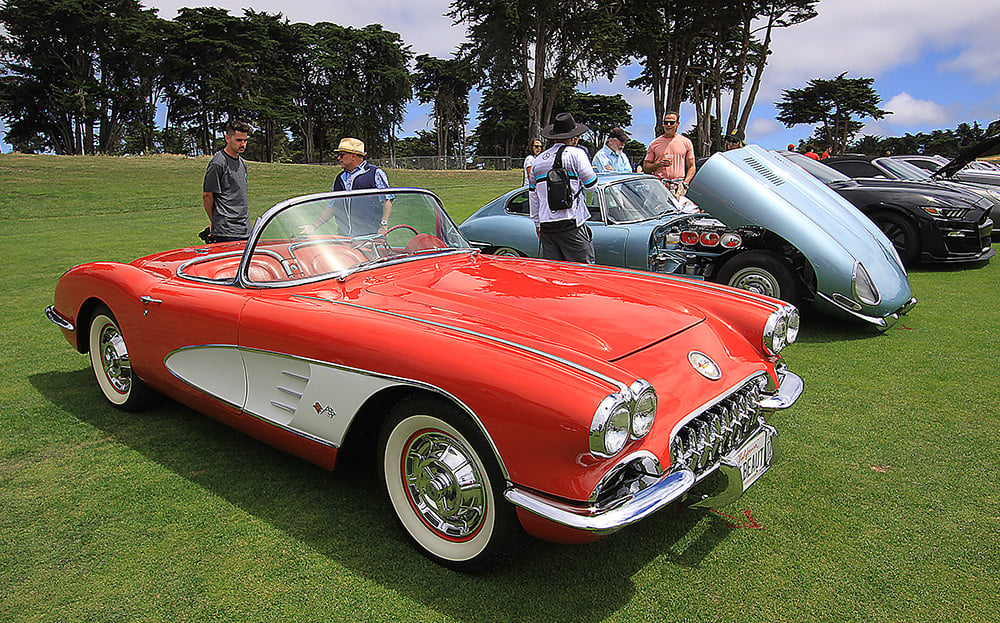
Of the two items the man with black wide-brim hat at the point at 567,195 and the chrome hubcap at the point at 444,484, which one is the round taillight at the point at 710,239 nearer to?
the man with black wide-brim hat at the point at 567,195

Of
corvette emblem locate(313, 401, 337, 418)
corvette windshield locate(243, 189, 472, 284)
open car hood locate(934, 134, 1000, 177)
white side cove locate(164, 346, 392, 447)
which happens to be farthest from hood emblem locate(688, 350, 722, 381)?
open car hood locate(934, 134, 1000, 177)

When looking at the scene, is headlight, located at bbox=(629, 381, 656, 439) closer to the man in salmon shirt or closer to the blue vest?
the blue vest

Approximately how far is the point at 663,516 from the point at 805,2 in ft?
106

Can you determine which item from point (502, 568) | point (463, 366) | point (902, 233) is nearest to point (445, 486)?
point (502, 568)

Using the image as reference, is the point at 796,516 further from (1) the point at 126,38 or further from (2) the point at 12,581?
(1) the point at 126,38

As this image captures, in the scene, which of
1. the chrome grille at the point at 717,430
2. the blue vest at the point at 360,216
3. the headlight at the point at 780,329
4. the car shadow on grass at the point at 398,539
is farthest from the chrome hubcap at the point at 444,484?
the headlight at the point at 780,329

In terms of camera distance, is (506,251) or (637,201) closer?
(637,201)

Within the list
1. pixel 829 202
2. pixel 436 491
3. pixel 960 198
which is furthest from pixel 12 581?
pixel 960 198

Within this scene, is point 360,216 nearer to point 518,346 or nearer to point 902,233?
point 518,346

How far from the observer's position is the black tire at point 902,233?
857 centimetres

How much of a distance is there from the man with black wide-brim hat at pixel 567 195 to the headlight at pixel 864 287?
210 cm

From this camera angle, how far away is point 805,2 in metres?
29.0

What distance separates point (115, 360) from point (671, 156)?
23.3 feet

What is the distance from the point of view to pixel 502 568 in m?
2.46
